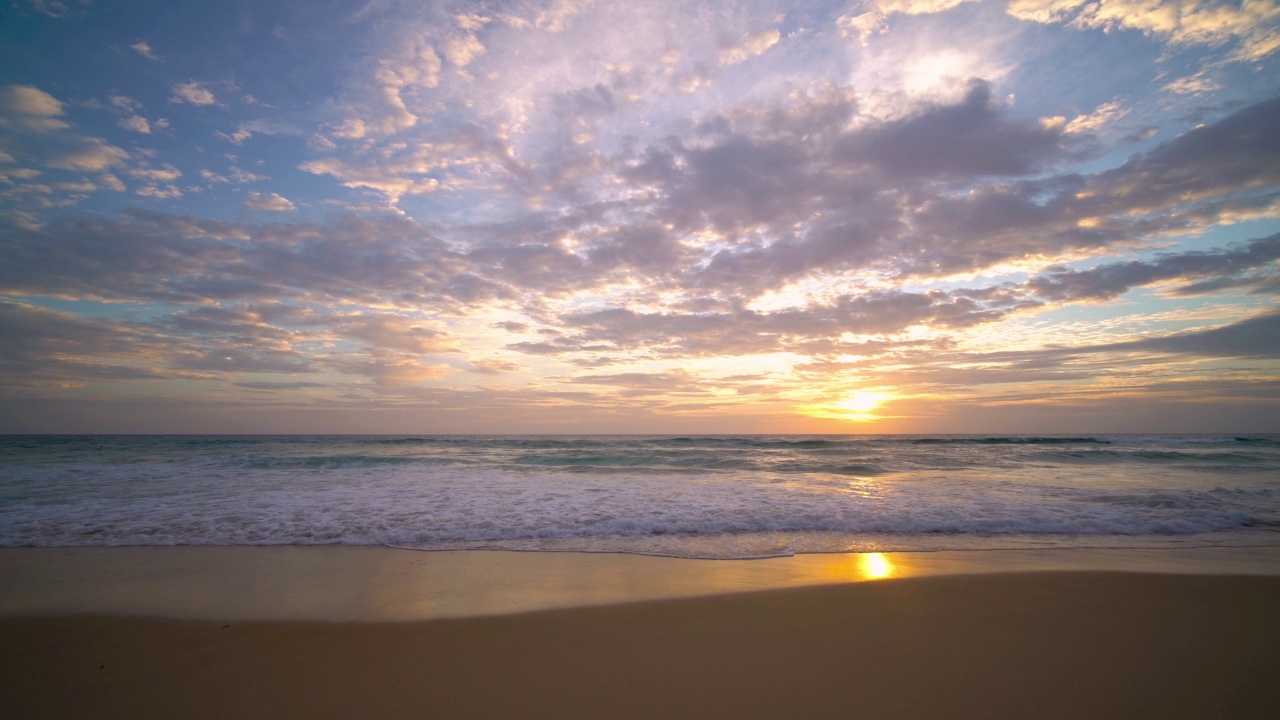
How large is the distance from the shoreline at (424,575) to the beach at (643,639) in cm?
5

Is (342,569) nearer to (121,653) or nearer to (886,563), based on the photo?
(121,653)

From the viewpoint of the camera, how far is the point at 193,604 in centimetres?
500

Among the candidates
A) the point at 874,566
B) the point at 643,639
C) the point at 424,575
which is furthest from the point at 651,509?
the point at 643,639

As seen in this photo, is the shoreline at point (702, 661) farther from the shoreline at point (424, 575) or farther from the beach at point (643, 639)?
the shoreline at point (424, 575)

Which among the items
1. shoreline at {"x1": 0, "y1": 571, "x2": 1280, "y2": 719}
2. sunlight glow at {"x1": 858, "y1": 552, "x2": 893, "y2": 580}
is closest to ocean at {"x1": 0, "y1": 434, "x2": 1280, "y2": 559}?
sunlight glow at {"x1": 858, "y1": 552, "x2": 893, "y2": 580}

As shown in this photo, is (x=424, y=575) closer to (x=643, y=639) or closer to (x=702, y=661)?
(x=643, y=639)

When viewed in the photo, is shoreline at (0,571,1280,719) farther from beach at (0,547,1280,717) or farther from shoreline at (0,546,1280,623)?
shoreline at (0,546,1280,623)

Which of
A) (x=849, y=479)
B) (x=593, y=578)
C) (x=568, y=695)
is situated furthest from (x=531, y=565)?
(x=849, y=479)

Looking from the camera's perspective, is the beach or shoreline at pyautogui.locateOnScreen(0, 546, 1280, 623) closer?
the beach

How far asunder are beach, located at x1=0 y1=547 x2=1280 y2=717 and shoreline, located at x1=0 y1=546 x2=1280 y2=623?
46mm

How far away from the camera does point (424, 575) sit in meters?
5.99

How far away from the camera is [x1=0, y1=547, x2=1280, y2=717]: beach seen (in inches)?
128

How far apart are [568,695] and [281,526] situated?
25.1 ft

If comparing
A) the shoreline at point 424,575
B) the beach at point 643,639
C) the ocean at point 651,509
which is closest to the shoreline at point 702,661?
the beach at point 643,639
